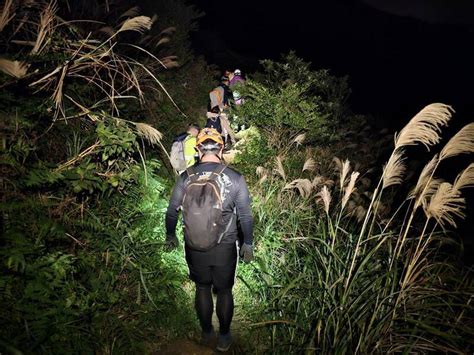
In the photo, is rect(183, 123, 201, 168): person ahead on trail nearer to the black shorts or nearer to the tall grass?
the black shorts

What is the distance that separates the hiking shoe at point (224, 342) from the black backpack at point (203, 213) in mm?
1082

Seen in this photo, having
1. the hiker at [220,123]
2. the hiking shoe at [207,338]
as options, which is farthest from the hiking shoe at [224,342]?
the hiker at [220,123]

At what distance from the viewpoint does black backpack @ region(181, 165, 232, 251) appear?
3139 mm

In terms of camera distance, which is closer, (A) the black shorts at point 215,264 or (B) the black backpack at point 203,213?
(B) the black backpack at point 203,213

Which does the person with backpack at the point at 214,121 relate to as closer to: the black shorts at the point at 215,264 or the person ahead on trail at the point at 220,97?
the person ahead on trail at the point at 220,97

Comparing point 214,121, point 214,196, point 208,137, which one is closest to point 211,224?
point 214,196

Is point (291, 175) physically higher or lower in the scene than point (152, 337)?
higher

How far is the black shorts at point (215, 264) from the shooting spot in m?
3.32

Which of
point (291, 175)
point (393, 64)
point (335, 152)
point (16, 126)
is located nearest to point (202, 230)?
point (16, 126)

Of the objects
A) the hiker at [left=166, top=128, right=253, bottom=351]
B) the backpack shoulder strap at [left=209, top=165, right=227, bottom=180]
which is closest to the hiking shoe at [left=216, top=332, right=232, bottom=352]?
the hiker at [left=166, top=128, right=253, bottom=351]

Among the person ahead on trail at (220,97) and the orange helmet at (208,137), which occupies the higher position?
the person ahead on trail at (220,97)

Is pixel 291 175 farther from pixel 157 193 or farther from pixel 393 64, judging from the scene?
pixel 393 64

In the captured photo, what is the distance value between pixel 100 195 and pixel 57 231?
1.20 metres

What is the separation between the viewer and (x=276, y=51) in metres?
36.4
